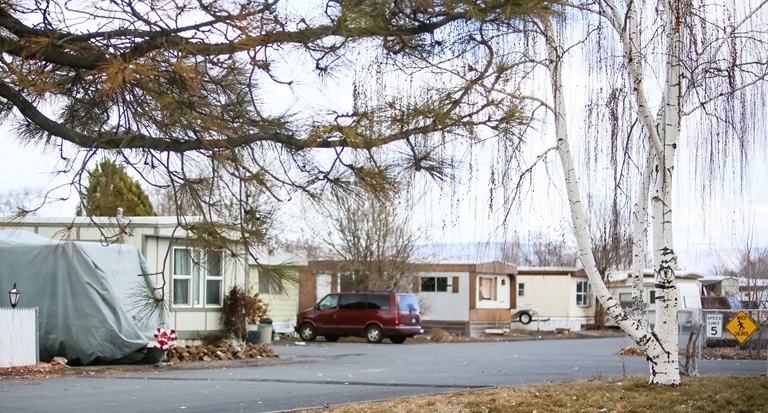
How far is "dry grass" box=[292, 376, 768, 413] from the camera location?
1025cm

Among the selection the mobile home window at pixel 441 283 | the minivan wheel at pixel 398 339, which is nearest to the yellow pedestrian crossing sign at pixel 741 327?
the minivan wheel at pixel 398 339

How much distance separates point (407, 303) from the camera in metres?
32.5

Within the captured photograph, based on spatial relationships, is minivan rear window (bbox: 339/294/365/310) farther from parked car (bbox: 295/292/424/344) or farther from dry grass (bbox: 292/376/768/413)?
dry grass (bbox: 292/376/768/413)

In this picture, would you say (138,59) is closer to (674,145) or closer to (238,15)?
(238,15)

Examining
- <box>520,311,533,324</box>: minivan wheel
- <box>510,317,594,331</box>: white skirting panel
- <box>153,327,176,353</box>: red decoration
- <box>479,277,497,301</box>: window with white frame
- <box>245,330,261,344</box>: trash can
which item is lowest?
<box>510,317,594,331</box>: white skirting panel

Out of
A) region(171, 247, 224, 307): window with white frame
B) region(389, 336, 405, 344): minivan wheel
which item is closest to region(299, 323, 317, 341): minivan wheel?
region(389, 336, 405, 344): minivan wheel

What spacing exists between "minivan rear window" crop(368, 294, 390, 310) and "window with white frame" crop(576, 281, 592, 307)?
16.1 metres

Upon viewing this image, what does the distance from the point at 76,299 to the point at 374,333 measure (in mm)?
14643

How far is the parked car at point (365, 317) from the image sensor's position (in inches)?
1272

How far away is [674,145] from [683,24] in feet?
4.24

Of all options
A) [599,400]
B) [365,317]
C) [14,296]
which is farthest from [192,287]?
[599,400]

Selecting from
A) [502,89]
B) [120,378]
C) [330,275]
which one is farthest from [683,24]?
[330,275]

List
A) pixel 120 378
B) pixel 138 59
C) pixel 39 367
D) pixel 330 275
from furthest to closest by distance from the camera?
1. pixel 330 275
2. pixel 39 367
3. pixel 120 378
4. pixel 138 59

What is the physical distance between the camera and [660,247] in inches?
433
